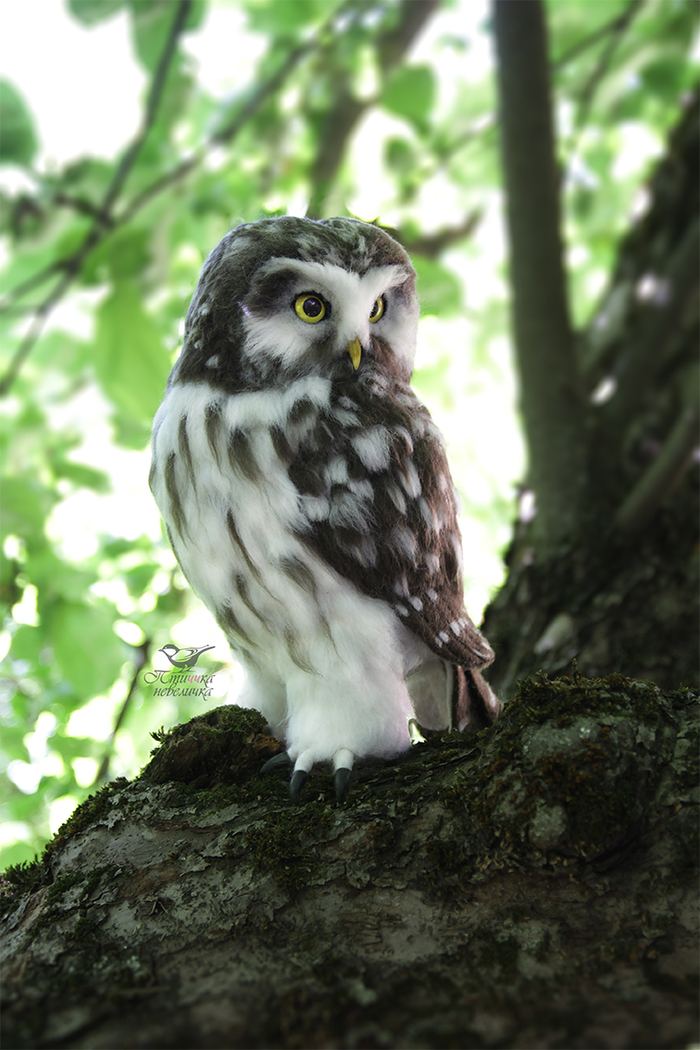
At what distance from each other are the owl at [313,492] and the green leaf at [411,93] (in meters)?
1.67

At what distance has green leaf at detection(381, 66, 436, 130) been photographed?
284 centimetres

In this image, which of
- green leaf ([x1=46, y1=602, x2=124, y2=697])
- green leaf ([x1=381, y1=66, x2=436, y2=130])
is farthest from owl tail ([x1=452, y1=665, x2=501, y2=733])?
green leaf ([x1=381, y1=66, x2=436, y2=130])

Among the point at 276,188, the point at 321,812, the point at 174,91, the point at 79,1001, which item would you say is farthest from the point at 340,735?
the point at 276,188

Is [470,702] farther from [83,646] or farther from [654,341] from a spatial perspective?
[654,341]

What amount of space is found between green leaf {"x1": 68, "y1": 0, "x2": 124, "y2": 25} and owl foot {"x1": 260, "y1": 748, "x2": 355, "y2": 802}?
2.26 m

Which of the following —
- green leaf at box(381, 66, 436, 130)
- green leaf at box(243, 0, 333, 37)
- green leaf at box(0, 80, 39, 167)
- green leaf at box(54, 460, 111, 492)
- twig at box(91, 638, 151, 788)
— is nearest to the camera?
twig at box(91, 638, 151, 788)

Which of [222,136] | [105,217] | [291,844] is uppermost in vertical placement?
[222,136]

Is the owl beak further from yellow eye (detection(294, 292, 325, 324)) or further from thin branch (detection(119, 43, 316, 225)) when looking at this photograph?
thin branch (detection(119, 43, 316, 225))

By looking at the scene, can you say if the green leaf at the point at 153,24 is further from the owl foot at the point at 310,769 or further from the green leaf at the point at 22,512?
the owl foot at the point at 310,769

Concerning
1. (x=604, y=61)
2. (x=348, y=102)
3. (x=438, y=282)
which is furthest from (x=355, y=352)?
(x=348, y=102)

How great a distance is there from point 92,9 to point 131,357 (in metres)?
1.04

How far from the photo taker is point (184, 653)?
64.6 inches

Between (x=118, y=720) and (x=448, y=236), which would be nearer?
(x=118, y=720)

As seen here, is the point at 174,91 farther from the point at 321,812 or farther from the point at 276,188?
the point at 321,812
